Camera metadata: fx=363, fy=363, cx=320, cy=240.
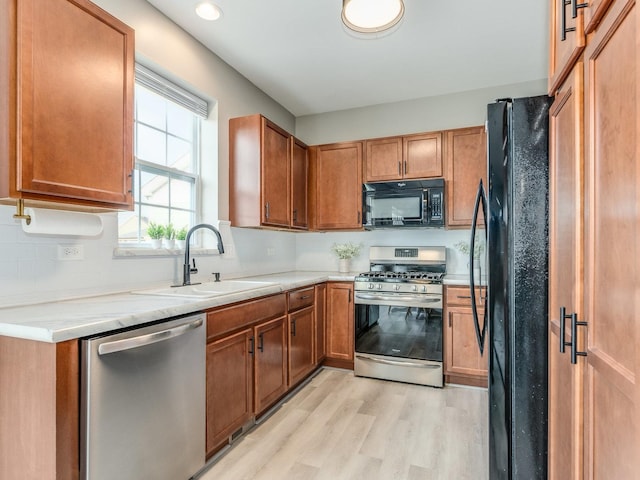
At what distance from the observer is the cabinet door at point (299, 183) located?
350cm

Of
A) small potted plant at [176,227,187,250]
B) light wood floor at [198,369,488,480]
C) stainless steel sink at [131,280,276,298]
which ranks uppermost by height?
small potted plant at [176,227,187,250]

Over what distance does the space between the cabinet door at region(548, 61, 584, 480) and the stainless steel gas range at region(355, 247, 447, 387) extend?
5.82 ft

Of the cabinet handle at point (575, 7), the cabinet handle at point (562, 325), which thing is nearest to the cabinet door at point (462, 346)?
the cabinet handle at point (562, 325)

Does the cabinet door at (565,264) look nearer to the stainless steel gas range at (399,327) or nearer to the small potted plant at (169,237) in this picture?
the stainless steel gas range at (399,327)

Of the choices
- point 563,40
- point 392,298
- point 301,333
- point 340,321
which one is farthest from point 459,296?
point 563,40

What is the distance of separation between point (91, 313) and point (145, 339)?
240 mm

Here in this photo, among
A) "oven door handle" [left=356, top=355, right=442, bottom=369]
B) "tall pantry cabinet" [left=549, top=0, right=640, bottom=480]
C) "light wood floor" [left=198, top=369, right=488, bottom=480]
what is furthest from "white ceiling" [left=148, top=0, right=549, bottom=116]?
"light wood floor" [left=198, top=369, right=488, bottom=480]

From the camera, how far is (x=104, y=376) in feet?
4.38

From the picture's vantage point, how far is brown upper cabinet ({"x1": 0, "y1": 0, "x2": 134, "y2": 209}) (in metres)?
1.32

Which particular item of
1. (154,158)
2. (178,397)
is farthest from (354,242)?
(178,397)

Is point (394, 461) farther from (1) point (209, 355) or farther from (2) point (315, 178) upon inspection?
(2) point (315, 178)

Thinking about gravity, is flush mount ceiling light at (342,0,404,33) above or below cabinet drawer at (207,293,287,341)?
above

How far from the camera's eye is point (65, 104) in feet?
4.86

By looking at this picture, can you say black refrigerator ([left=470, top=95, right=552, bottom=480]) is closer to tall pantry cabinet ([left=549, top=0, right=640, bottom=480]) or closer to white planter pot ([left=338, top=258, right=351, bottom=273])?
tall pantry cabinet ([left=549, top=0, right=640, bottom=480])
